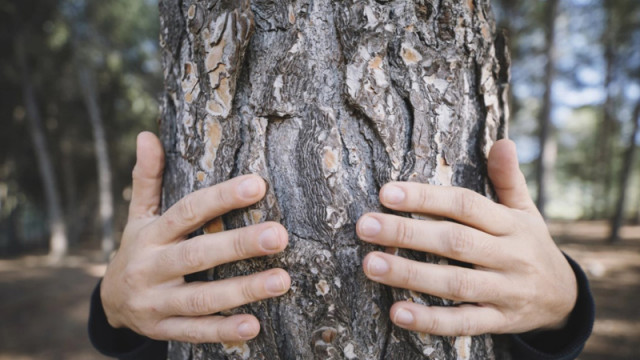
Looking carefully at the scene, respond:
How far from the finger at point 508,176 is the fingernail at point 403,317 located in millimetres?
507

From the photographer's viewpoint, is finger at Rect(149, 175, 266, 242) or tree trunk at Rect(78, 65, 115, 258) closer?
finger at Rect(149, 175, 266, 242)

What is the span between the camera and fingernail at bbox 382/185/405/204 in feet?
3.05

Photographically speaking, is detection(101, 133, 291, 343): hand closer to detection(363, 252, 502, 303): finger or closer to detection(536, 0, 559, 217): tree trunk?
detection(363, 252, 502, 303): finger

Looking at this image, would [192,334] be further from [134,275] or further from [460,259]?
[460,259]

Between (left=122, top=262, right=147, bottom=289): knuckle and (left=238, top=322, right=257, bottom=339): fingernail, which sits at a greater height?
(left=122, top=262, right=147, bottom=289): knuckle

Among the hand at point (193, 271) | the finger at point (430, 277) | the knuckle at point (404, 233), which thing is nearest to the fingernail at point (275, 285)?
the hand at point (193, 271)

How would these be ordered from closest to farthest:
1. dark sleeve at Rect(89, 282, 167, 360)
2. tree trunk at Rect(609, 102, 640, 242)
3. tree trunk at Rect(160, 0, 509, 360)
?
tree trunk at Rect(160, 0, 509, 360) → dark sleeve at Rect(89, 282, 167, 360) → tree trunk at Rect(609, 102, 640, 242)

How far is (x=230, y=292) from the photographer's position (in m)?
0.93

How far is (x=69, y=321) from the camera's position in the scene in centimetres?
675

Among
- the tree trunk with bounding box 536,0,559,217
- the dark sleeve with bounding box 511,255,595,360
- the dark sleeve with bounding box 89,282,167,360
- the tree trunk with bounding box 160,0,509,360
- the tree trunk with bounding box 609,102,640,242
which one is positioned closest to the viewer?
the tree trunk with bounding box 160,0,509,360

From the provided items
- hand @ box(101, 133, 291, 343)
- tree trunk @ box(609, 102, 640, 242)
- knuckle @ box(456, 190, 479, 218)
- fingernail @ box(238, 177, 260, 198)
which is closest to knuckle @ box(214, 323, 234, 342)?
hand @ box(101, 133, 291, 343)

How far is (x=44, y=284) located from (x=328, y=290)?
1158 centimetres

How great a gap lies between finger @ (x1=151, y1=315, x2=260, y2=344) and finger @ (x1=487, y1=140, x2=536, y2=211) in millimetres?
894

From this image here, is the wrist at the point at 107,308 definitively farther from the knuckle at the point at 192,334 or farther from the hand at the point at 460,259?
the hand at the point at 460,259
